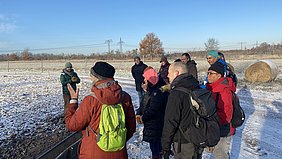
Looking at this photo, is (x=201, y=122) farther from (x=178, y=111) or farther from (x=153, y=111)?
(x=153, y=111)

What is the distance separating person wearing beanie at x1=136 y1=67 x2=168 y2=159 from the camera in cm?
350

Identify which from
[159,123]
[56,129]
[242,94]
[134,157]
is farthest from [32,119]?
[242,94]

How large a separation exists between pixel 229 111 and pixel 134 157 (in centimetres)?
219

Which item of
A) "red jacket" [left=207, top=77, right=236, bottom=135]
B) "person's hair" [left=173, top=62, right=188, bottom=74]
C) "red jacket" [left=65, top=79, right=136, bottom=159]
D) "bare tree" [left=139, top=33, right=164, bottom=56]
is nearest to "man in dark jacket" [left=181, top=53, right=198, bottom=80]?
"red jacket" [left=207, top=77, right=236, bottom=135]

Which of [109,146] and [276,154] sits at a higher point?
[109,146]

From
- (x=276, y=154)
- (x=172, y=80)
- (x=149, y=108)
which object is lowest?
(x=276, y=154)

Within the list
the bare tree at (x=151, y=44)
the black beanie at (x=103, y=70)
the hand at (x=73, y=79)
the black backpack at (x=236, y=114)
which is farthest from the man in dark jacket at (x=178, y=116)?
the bare tree at (x=151, y=44)

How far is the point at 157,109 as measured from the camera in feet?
11.5

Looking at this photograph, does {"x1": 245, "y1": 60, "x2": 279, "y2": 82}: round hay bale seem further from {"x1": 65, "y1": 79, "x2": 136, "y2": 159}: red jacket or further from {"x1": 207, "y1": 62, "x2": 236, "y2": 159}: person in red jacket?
{"x1": 65, "y1": 79, "x2": 136, "y2": 159}: red jacket

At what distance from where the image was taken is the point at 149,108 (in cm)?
351

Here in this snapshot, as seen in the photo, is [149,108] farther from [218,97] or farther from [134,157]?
[134,157]

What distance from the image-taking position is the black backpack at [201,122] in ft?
8.34

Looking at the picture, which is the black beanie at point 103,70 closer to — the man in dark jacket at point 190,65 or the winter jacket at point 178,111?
the winter jacket at point 178,111

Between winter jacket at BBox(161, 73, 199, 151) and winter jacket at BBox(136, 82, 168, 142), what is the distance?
83 cm
